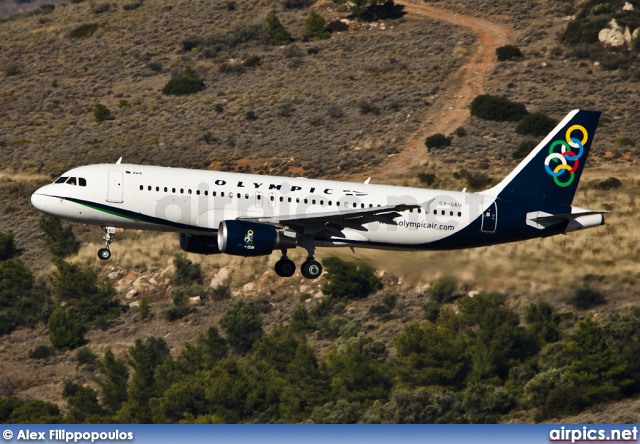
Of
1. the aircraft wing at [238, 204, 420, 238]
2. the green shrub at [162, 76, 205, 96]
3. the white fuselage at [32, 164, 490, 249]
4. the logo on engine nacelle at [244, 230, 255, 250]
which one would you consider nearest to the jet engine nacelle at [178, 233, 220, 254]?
the white fuselage at [32, 164, 490, 249]

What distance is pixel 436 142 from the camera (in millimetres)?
90750

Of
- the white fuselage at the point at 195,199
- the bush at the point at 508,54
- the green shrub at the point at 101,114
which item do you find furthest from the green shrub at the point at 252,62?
the white fuselage at the point at 195,199

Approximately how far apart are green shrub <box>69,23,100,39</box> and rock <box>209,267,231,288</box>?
62141 millimetres

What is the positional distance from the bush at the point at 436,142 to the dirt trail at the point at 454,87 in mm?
676

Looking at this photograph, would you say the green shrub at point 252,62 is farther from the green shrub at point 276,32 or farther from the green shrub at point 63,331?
the green shrub at point 63,331

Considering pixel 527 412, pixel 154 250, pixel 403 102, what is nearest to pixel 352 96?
pixel 403 102

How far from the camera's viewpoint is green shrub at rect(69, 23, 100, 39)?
124 m

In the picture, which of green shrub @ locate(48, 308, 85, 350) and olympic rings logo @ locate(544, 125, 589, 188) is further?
green shrub @ locate(48, 308, 85, 350)

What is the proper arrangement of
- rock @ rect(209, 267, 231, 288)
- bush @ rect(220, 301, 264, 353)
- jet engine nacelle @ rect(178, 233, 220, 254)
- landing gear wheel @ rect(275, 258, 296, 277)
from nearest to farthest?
landing gear wheel @ rect(275, 258, 296, 277)
jet engine nacelle @ rect(178, 233, 220, 254)
bush @ rect(220, 301, 264, 353)
rock @ rect(209, 267, 231, 288)

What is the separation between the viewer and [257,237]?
41.7 m

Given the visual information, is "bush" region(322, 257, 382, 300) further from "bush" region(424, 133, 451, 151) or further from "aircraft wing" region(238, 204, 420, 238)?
"bush" region(424, 133, 451, 151)

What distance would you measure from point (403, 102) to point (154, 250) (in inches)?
1445

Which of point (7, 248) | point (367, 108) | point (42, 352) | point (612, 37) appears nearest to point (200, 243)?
point (42, 352)

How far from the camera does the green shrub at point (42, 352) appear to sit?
67.4 m
